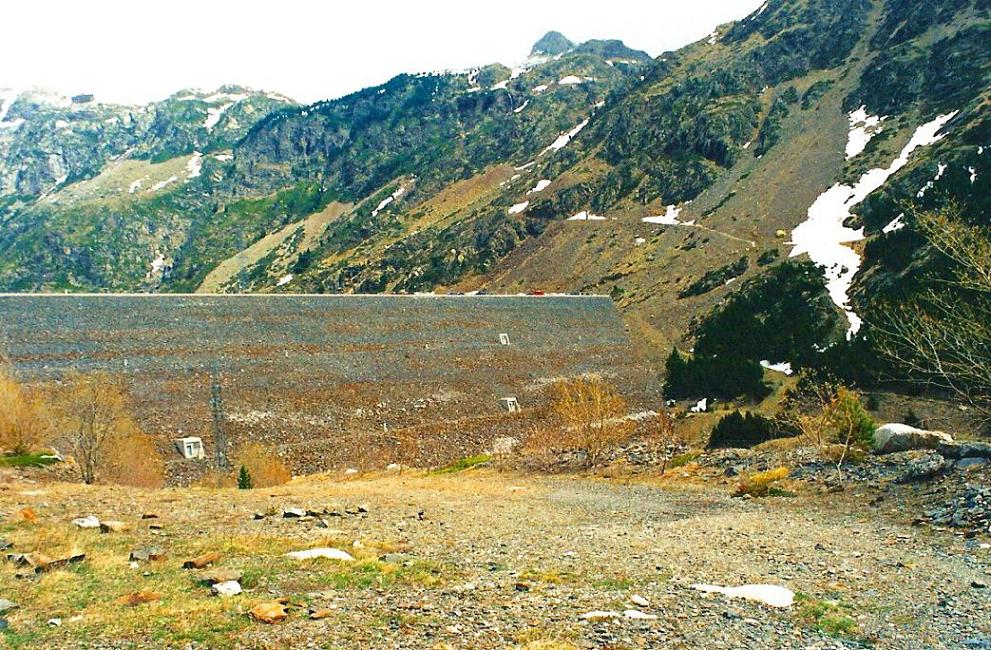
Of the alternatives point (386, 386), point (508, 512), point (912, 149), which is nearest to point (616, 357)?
point (386, 386)

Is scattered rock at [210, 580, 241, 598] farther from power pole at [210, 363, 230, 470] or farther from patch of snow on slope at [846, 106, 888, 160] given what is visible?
patch of snow on slope at [846, 106, 888, 160]

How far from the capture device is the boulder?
84.7 ft

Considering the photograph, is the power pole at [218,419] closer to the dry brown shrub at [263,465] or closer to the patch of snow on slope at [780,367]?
the dry brown shrub at [263,465]

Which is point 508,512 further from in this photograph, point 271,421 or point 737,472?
point 271,421

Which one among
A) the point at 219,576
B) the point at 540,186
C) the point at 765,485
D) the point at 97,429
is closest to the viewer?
the point at 219,576

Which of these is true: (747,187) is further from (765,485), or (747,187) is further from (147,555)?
(147,555)

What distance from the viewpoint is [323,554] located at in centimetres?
1339

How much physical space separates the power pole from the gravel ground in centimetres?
1546

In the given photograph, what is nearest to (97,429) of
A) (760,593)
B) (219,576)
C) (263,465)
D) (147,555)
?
(263,465)

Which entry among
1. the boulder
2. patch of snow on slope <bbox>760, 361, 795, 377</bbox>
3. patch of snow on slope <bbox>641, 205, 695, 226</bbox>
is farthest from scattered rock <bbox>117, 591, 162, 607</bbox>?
patch of snow on slope <bbox>641, 205, 695, 226</bbox>

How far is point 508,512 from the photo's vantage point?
2278 centimetres

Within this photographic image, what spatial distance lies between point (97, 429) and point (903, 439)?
3552cm

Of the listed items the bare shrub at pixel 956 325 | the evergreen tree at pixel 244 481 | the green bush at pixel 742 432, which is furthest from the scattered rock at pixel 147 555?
the green bush at pixel 742 432

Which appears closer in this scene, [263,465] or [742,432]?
[263,465]
